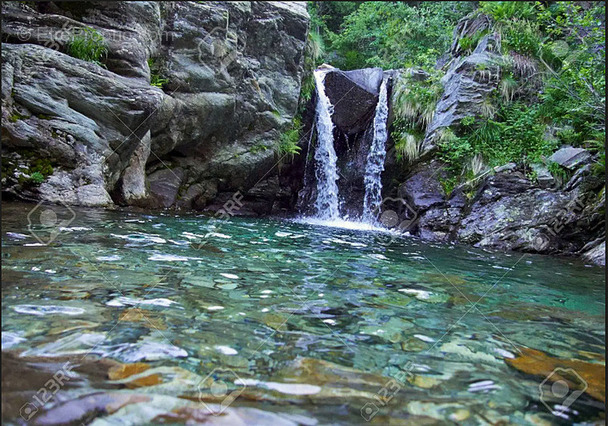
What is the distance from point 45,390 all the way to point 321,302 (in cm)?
178

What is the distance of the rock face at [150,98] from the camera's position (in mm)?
6480

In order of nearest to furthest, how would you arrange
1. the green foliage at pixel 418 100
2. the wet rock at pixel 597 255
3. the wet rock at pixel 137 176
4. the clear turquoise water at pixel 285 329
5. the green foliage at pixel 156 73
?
the clear turquoise water at pixel 285 329 < the wet rock at pixel 597 255 < the wet rock at pixel 137 176 < the green foliage at pixel 156 73 < the green foliage at pixel 418 100

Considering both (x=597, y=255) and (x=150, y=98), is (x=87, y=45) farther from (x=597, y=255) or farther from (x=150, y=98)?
(x=597, y=255)

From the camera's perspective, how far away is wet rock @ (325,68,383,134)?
13.2 metres

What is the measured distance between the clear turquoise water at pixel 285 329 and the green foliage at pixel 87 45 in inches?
172

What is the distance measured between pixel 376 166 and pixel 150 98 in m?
7.37

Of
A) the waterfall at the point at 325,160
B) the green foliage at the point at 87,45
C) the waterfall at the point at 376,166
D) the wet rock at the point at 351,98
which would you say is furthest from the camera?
the wet rock at the point at 351,98

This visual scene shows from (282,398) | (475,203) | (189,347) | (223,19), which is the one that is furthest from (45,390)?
(223,19)

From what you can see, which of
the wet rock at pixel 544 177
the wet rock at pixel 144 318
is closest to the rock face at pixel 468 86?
the wet rock at pixel 544 177

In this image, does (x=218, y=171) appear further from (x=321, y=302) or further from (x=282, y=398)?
(x=282, y=398)

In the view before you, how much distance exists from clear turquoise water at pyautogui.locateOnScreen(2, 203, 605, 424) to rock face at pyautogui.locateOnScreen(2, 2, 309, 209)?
2.69 m

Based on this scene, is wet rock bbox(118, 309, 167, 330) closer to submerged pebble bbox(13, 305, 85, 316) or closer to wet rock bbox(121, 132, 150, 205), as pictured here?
submerged pebble bbox(13, 305, 85, 316)

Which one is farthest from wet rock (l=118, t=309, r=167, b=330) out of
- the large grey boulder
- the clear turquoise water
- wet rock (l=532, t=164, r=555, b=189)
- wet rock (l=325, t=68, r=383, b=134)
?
wet rock (l=325, t=68, r=383, b=134)

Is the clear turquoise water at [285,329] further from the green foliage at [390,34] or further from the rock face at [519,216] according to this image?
the green foliage at [390,34]
